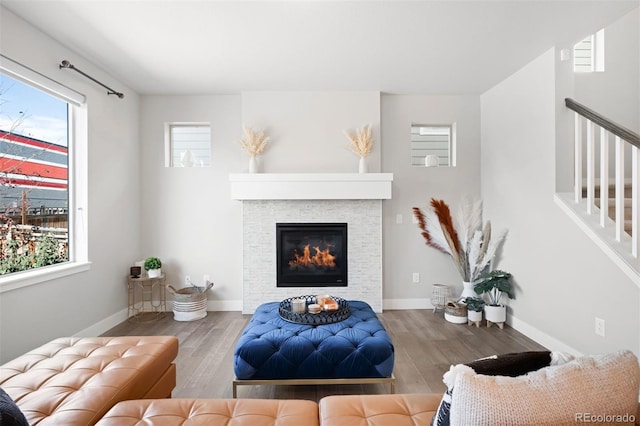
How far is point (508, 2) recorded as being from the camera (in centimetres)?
228

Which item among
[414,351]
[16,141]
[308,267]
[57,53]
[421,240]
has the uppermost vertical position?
[57,53]

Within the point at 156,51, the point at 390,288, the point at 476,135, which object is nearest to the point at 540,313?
the point at 390,288

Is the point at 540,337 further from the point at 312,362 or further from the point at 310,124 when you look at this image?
the point at 310,124

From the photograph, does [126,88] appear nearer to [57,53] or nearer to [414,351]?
[57,53]

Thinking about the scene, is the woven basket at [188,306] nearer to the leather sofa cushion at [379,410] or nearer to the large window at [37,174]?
the large window at [37,174]

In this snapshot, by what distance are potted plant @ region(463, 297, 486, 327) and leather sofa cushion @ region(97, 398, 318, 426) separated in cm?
270

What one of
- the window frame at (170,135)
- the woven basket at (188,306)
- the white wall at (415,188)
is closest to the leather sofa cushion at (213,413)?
the woven basket at (188,306)

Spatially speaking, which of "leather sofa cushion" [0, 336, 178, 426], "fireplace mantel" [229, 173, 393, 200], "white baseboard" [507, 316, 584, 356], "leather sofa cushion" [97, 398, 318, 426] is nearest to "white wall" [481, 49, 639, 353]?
"white baseboard" [507, 316, 584, 356]

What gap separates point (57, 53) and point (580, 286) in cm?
480

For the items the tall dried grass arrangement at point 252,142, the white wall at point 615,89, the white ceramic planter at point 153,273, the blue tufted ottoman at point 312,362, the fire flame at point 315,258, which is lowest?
the blue tufted ottoman at point 312,362

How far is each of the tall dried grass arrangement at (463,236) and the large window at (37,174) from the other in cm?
372

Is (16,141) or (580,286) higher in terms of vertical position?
(16,141)

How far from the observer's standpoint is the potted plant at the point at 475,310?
11.3ft

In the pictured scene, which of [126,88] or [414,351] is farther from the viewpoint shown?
[126,88]
